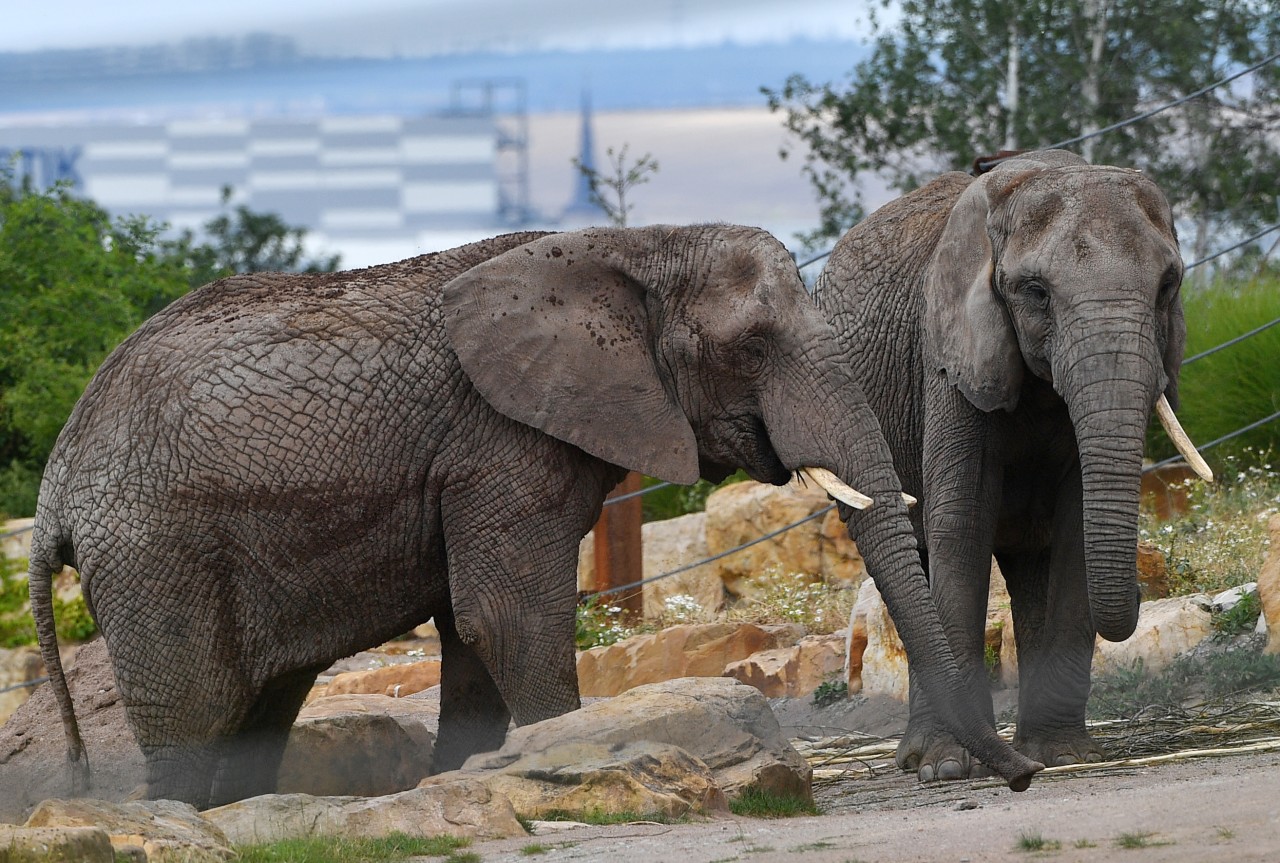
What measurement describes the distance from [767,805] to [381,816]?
4.38ft

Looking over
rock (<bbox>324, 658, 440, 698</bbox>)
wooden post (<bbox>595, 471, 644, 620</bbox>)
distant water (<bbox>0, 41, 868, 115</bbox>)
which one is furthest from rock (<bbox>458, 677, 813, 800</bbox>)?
wooden post (<bbox>595, 471, 644, 620</bbox>)

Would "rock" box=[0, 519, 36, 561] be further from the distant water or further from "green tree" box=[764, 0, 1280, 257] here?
the distant water

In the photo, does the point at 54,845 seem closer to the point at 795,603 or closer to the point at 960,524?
the point at 960,524

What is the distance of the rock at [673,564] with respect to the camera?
44.1 feet

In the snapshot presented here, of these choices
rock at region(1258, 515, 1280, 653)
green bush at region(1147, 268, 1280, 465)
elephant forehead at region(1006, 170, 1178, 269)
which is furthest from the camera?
green bush at region(1147, 268, 1280, 465)

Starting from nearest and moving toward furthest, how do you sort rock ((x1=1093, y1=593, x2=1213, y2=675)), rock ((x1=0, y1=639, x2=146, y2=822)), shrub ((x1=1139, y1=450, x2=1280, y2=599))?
rock ((x1=0, y1=639, x2=146, y2=822)) < rock ((x1=1093, y1=593, x2=1213, y2=675)) < shrub ((x1=1139, y1=450, x2=1280, y2=599))

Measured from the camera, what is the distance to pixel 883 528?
6.55 meters

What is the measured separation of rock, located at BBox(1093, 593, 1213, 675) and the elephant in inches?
112

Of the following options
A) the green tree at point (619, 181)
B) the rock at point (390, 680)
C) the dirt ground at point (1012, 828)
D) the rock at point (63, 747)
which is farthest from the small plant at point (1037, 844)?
the green tree at point (619, 181)

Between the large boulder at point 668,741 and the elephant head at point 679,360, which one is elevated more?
the elephant head at point 679,360

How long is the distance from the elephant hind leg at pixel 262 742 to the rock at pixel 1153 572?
15.7 ft

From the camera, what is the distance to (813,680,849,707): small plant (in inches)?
390

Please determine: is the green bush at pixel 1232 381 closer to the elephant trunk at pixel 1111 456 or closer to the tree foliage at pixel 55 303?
the elephant trunk at pixel 1111 456

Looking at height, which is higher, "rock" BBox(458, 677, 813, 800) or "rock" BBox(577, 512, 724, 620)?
"rock" BBox(577, 512, 724, 620)
